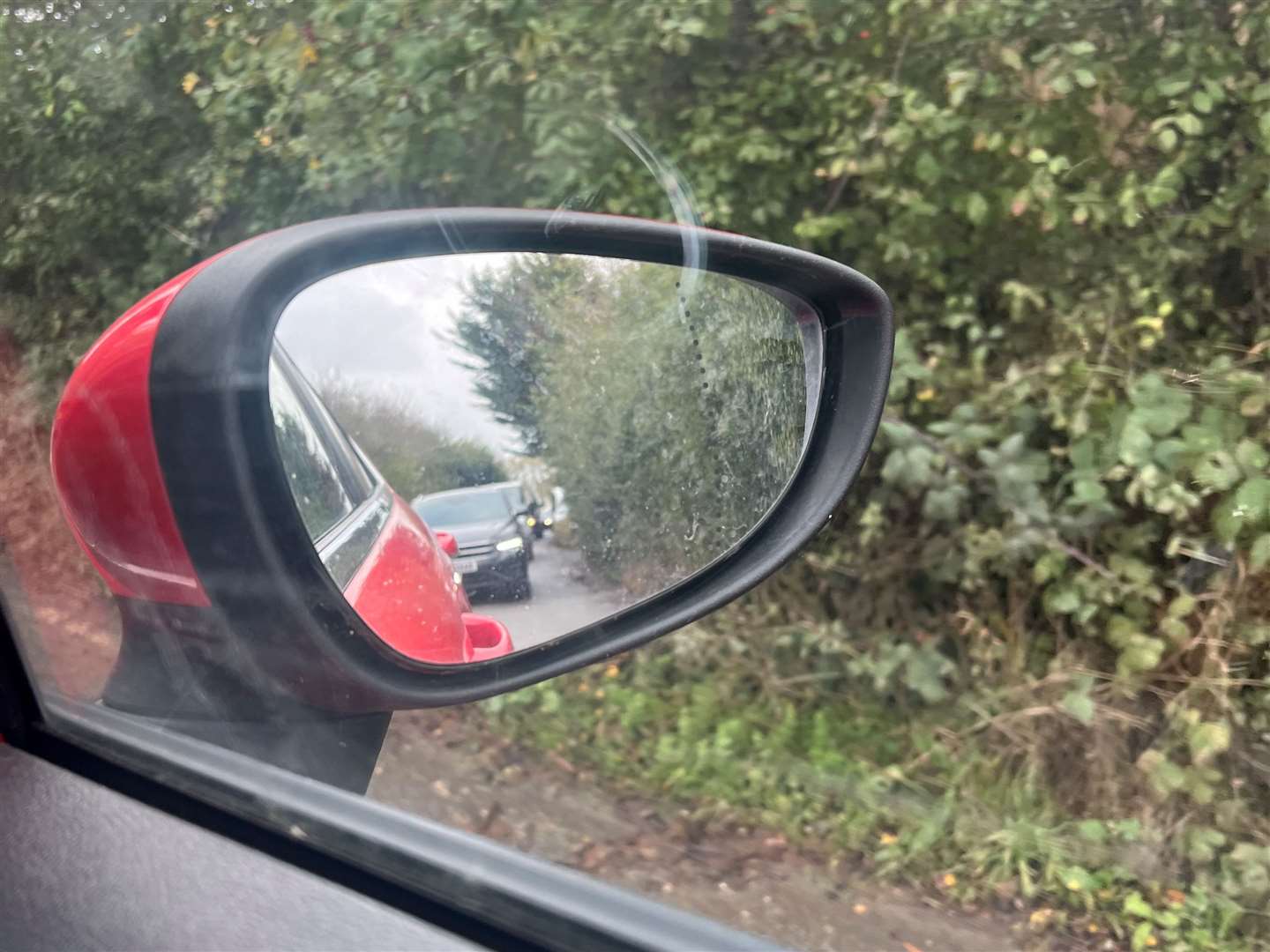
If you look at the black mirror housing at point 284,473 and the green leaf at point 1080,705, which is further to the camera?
the green leaf at point 1080,705

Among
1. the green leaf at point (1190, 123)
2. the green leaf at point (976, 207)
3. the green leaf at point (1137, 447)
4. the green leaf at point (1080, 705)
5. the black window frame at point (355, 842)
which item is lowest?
the green leaf at point (1080, 705)

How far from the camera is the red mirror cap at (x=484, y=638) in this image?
1483mm

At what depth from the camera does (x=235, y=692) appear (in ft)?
4.89

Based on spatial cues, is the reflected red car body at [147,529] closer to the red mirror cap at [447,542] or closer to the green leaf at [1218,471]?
the red mirror cap at [447,542]

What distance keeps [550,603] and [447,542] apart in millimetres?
195

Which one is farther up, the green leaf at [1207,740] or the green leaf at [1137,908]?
the green leaf at [1207,740]

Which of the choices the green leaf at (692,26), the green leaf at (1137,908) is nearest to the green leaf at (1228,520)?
the green leaf at (1137,908)

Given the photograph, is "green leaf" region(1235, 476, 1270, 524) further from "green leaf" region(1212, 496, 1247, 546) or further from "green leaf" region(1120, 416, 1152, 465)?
"green leaf" region(1120, 416, 1152, 465)

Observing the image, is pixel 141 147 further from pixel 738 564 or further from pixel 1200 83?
pixel 1200 83

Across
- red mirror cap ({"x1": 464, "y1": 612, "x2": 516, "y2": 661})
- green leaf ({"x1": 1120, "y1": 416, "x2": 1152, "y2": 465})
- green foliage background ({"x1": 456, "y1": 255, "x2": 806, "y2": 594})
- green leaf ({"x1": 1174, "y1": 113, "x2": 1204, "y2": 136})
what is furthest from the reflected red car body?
green leaf ({"x1": 1174, "y1": 113, "x2": 1204, "y2": 136})

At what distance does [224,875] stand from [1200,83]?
2.99 m

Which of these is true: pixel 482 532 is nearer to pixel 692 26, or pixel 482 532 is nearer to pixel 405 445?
pixel 405 445

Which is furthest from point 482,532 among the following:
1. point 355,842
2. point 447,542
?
point 355,842

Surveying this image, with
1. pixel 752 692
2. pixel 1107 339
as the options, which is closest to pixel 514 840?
pixel 752 692
